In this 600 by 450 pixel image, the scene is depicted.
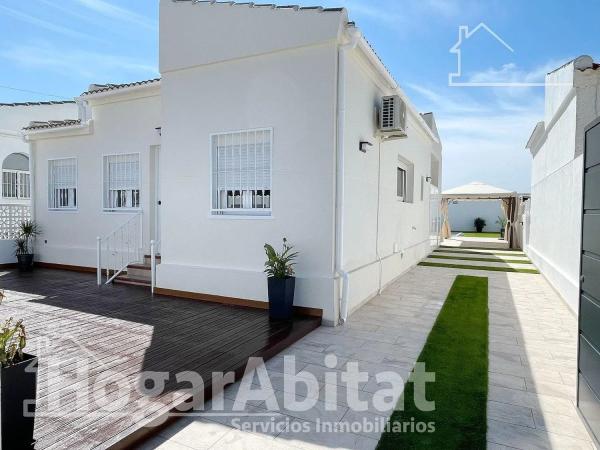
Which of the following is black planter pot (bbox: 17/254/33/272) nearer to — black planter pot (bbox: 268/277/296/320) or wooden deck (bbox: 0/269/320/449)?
wooden deck (bbox: 0/269/320/449)

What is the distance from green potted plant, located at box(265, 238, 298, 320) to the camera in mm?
5672

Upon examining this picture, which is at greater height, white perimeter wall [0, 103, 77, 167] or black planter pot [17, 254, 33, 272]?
white perimeter wall [0, 103, 77, 167]

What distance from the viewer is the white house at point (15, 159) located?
10.8 m

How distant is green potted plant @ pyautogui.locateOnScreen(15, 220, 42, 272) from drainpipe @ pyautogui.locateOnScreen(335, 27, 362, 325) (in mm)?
9036

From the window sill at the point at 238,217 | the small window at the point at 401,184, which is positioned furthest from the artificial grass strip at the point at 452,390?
the small window at the point at 401,184

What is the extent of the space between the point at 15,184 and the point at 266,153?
15.4 m

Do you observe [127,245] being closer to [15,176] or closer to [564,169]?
[564,169]

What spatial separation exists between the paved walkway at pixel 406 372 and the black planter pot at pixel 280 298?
60 centimetres

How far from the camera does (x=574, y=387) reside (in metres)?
3.92

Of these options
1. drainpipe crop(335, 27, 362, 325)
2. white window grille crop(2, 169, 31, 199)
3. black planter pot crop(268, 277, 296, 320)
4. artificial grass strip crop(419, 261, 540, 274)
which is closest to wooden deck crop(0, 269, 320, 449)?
black planter pot crop(268, 277, 296, 320)

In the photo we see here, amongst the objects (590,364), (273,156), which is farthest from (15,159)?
(590,364)

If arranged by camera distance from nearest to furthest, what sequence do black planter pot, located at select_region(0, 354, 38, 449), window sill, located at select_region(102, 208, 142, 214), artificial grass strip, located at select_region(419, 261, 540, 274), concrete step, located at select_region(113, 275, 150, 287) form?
black planter pot, located at select_region(0, 354, 38, 449)
concrete step, located at select_region(113, 275, 150, 287)
window sill, located at select_region(102, 208, 142, 214)
artificial grass strip, located at select_region(419, 261, 540, 274)

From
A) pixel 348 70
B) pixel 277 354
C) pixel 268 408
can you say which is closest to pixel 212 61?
pixel 348 70

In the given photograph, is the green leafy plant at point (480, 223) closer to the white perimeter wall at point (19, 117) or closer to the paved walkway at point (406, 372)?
the paved walkway at point (406, 372)
